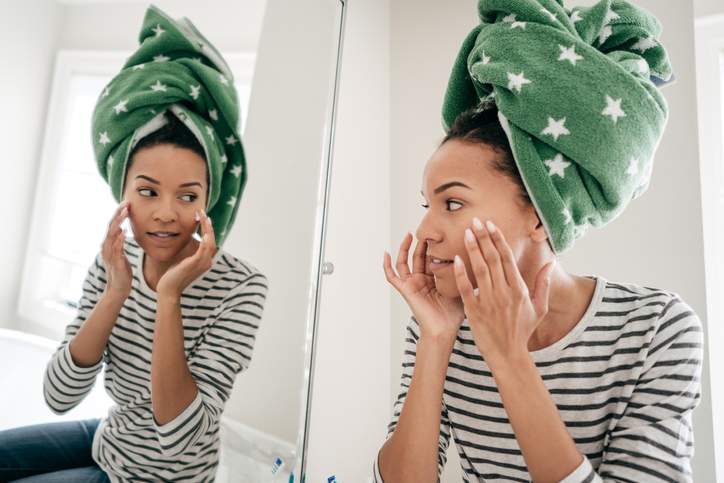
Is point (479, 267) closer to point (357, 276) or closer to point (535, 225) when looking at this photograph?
point (535, 225)

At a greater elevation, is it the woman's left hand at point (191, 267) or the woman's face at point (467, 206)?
the woman's face at point (467, 206)

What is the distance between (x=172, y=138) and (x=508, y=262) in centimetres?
48

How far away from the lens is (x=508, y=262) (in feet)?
2.16

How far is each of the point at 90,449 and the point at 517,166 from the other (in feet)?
2.25

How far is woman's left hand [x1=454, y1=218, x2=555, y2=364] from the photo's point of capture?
0.65 metres

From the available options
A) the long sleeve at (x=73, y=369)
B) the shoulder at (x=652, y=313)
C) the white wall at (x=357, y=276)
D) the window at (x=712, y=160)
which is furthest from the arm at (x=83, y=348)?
the window at (x=712, y=160)

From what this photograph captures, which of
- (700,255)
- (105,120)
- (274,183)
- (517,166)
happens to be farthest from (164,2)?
(700,255)

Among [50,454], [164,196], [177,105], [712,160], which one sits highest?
[712,160]

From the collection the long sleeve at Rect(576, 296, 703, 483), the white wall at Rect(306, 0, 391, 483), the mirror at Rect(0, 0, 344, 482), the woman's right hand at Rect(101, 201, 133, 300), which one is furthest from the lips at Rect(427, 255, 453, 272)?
the white wall at Rect(306, 0, 391, 483)

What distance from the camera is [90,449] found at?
62 cm

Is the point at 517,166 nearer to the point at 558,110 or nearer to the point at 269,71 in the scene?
the point at 558,110

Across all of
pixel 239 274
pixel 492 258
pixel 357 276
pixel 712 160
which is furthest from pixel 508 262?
pixel 357 276

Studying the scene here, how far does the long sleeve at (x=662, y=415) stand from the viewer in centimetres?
62

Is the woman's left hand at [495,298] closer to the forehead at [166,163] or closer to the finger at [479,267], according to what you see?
the finger at [479,267]
